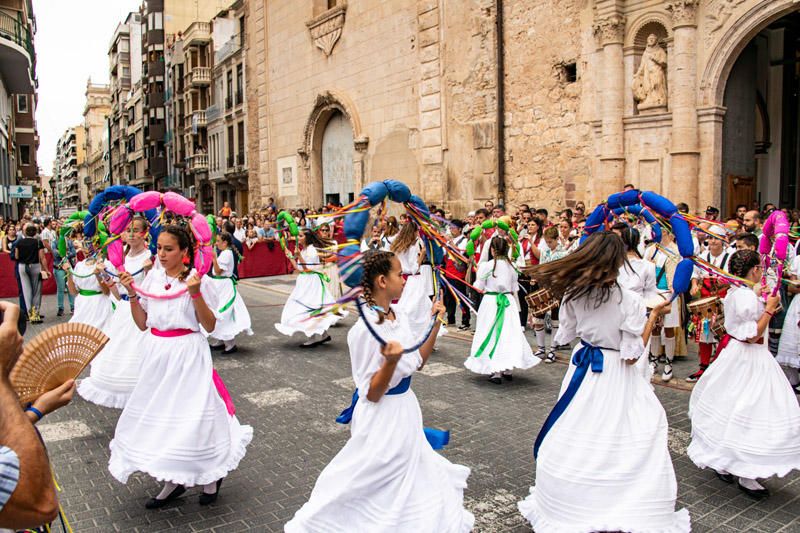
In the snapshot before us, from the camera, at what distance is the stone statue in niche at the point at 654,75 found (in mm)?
13336

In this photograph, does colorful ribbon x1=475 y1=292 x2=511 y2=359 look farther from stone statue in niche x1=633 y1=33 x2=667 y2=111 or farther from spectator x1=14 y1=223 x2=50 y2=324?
spectator x1=14 y1=223 x2=50 y2=324

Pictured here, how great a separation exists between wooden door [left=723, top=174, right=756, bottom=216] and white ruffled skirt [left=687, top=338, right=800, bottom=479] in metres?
9.38

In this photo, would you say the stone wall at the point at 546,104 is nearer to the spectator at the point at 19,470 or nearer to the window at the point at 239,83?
the spectator at the point at 19,470

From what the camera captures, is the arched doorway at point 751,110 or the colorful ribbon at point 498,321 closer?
the colorful ribbon at point 498,321

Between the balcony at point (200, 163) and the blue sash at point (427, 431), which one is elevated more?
the balcony at point (200, 163)

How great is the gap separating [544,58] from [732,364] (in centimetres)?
1218

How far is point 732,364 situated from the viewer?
16.7 ft

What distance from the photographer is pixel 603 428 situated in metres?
3.94

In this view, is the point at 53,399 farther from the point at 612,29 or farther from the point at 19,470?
the point at 612,29

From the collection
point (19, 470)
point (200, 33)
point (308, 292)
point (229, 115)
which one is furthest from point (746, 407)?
point (200, 33)

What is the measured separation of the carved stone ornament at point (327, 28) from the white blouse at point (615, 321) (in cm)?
2178

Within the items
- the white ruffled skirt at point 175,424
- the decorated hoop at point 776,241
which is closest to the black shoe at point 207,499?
the white ruffled skirt at point 175,424

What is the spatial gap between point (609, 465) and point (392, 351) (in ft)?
5.14

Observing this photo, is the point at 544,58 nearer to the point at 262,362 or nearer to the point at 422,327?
the point at 422,327
